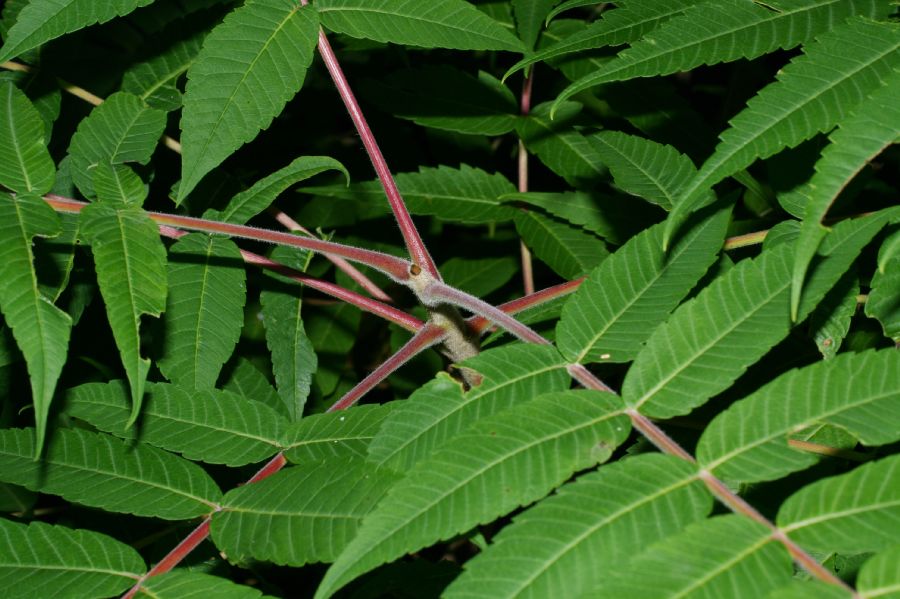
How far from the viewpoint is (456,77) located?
7.06 ft

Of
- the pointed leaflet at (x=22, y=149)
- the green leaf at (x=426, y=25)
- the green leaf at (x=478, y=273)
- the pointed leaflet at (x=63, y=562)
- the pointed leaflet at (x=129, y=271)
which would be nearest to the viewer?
the pointed leaflet at (x=129, y=271)

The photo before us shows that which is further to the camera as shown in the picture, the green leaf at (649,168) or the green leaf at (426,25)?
the green leaf at (649,168)

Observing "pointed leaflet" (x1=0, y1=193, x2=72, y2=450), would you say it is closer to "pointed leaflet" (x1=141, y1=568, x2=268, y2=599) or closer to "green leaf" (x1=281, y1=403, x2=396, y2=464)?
"pointed leaflet" (x1=141, y1=568, x2=268, y2=599)

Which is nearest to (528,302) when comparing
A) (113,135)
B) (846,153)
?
(846,153)

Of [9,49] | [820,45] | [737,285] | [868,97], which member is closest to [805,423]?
[737,285]

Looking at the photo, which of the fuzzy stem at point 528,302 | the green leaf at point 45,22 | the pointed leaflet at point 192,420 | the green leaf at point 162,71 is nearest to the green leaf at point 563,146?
the fuzzy stem at point 528,302

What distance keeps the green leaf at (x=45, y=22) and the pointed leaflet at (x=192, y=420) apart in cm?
55

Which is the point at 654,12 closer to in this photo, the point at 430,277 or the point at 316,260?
the point at 430,277

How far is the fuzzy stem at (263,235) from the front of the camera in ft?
4.60

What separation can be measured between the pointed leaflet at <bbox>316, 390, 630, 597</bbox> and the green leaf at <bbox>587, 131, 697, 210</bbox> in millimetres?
699

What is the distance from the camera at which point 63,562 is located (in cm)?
132

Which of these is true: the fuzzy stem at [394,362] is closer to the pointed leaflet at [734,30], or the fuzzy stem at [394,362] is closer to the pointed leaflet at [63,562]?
the pointed leaflet at [63,562]

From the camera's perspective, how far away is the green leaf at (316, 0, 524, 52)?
1.50 meters

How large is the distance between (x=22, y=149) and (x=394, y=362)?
70 cm
